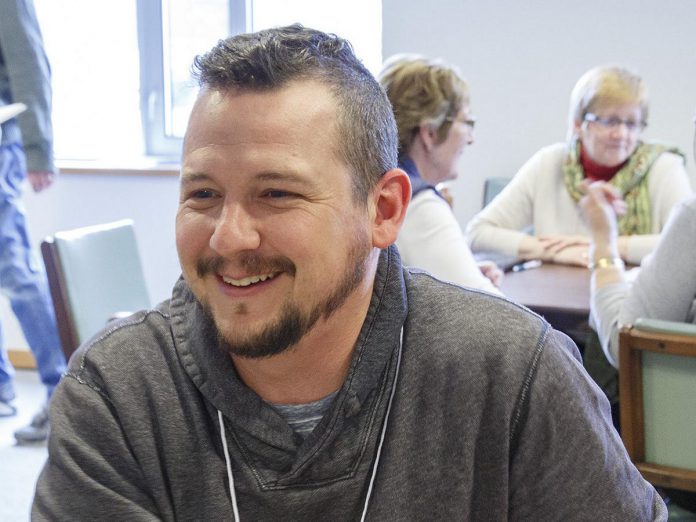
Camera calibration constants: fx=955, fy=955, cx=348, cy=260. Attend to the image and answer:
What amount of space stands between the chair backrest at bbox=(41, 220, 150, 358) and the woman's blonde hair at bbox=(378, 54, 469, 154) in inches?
30.8

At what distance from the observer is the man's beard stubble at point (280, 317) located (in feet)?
3.20

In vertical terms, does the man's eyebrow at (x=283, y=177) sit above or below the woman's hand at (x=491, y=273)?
above

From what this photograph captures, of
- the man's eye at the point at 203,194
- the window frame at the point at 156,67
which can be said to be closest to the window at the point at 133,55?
the window frame at the point at 156,67

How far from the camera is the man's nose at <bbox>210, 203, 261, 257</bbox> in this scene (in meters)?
0.96

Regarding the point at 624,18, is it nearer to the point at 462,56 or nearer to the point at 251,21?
the point at 462,56

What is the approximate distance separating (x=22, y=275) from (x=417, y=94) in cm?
188

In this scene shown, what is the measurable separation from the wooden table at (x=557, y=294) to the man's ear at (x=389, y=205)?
3.93 ft

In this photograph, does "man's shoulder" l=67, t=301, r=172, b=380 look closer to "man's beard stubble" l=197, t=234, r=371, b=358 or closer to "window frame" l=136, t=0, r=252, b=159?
"man's beard stubble" l=197, t=234, r=371, b=358

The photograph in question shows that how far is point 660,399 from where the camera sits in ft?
5.67

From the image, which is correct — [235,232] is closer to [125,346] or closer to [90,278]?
[125,346]

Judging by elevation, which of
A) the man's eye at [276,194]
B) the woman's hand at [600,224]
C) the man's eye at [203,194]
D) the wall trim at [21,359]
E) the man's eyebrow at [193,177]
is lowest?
the wall trim at [21,359]

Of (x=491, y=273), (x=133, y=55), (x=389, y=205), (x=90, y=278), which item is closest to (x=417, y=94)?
(x=491, y=273)

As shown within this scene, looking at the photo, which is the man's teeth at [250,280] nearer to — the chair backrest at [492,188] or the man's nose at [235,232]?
the man's nose at [235,232]

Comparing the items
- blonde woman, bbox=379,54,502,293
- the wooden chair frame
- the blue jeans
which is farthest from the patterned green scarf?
the blue jeans
